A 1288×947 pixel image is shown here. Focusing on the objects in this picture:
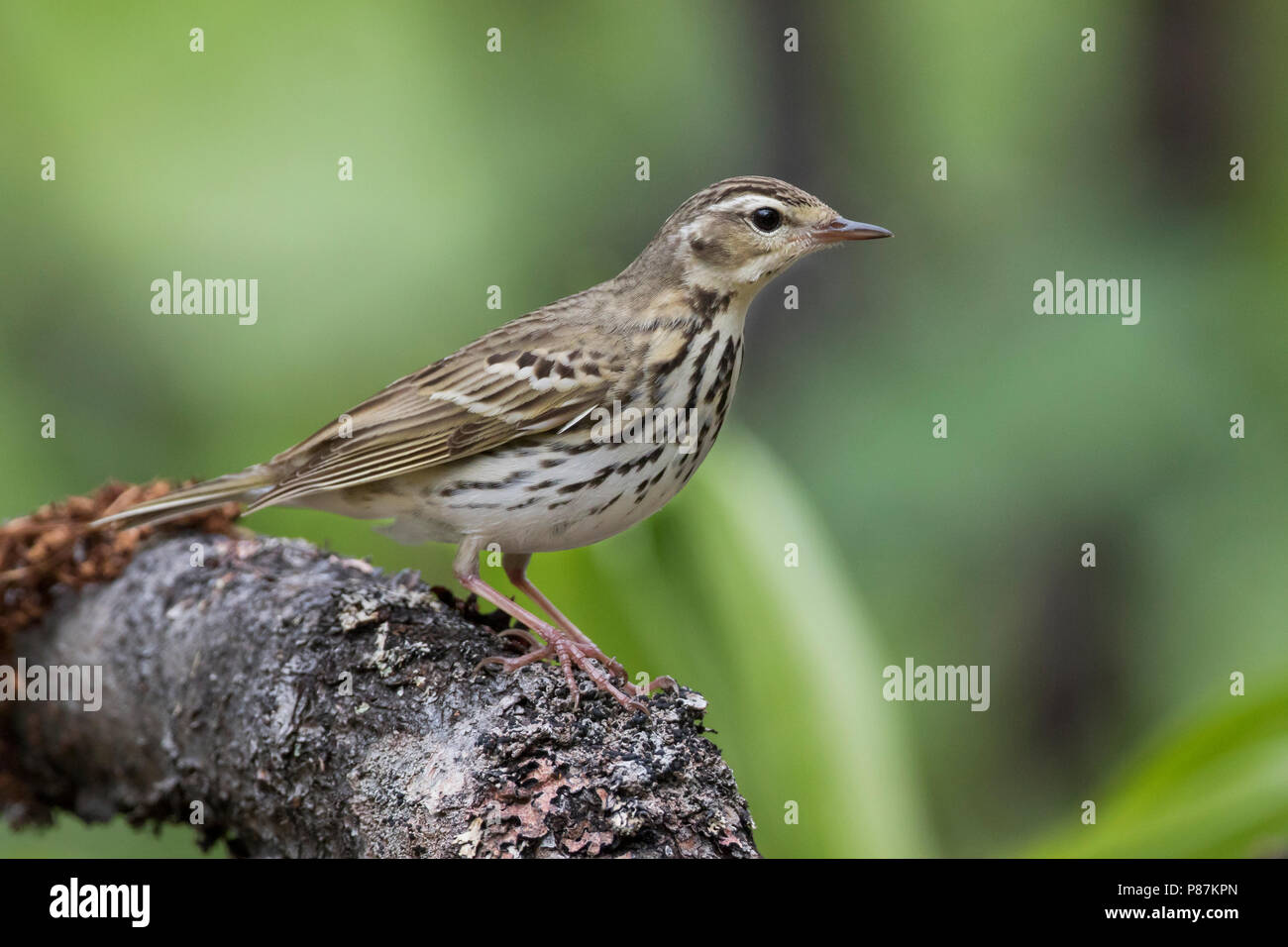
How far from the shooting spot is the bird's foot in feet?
7.85

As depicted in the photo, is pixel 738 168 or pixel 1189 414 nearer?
pixel 1189 414

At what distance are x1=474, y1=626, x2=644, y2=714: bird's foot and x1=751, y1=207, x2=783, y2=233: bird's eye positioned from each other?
1.13 metres

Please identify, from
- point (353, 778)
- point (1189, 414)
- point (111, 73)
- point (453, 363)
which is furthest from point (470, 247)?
point (353, 778)

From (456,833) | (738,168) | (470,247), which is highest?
(738,168)

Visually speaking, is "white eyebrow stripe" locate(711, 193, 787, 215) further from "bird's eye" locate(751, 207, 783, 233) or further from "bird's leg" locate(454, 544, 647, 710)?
"bird's leg" locate(454, 544, 647, 710)

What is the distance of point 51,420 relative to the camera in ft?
15.6

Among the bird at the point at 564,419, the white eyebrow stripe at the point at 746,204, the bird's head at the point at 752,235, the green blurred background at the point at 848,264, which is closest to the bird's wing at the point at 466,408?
the bird at the point at 564,419

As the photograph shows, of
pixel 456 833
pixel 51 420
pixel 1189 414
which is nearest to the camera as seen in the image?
pixel 456 833

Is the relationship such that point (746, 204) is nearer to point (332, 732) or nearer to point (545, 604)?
point (545, 604)

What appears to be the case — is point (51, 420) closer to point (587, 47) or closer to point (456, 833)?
point (587, 47)

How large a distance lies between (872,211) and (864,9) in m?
0.97

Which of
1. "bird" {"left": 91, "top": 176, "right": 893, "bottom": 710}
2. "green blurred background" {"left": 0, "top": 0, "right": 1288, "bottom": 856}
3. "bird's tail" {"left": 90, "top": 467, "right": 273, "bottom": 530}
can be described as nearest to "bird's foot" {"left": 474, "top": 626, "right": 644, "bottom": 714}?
"bird" {"left": 91, "top": 176, "right": 893, "bottom": 710}

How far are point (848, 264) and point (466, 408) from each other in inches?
112

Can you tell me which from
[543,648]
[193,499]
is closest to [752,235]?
[543,648]
